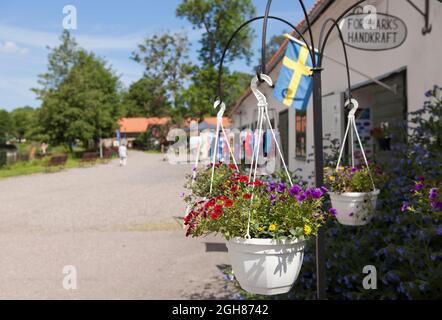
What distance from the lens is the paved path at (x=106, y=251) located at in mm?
4254

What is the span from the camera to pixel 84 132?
105 feet

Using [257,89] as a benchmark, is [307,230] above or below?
below

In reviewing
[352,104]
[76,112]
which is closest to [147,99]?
[76,112]

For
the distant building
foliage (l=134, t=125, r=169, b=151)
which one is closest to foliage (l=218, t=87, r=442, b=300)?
A: foliage (l=134, t=125, r=169, b=151)

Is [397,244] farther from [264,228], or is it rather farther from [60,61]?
[60,61]

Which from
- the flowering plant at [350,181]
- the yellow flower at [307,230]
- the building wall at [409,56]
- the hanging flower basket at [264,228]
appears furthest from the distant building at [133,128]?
the yellow flower at [307,230]

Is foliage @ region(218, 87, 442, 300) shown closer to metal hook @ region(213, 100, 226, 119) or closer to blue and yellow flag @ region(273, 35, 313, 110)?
metal hook @ region(213, 100, 226, 119)

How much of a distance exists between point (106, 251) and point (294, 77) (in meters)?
3.44

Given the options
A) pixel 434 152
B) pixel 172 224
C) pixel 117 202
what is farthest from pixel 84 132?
pixel 434 152

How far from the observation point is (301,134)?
974 centimetres

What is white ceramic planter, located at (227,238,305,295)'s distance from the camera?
164 cm

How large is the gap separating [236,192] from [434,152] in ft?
6.92

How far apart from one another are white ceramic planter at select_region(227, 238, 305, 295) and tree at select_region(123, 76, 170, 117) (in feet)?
95.5
